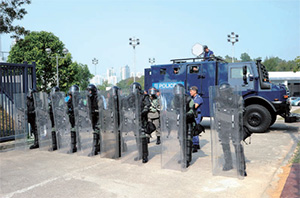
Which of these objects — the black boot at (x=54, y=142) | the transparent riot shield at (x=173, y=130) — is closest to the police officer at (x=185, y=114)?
the transparent riot shield at (x=173, y=130)

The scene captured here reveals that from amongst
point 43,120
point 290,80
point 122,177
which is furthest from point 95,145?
point 290,80

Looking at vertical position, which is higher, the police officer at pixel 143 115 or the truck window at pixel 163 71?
the truck window at pixel 163 71

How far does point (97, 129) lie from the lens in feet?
22.5

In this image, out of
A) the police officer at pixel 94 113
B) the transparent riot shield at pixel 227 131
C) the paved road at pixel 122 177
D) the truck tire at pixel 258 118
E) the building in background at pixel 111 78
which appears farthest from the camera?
the building in background at pixel 111 78

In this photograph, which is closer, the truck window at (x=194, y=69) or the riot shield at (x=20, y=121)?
the riot shield at (x=20, y=121)

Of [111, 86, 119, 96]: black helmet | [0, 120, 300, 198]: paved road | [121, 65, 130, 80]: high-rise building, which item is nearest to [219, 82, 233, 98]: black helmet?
[0, 120, 300, 198]: paved road

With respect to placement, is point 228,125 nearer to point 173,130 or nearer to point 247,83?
point 173,130

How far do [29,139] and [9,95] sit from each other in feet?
4.87

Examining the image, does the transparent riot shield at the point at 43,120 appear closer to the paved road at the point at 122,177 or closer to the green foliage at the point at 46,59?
the paved road at the point at 122,177

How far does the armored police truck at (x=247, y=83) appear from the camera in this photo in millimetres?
9828

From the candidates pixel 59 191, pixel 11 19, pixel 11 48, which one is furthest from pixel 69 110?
pixel 11 48

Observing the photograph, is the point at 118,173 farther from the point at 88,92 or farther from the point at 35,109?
the point at 35,109

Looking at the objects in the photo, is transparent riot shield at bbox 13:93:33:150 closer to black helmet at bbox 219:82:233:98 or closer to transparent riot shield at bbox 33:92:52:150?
transparent riot shield at bbox 33:92:52:150

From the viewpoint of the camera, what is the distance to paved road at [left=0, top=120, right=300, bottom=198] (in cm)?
432
